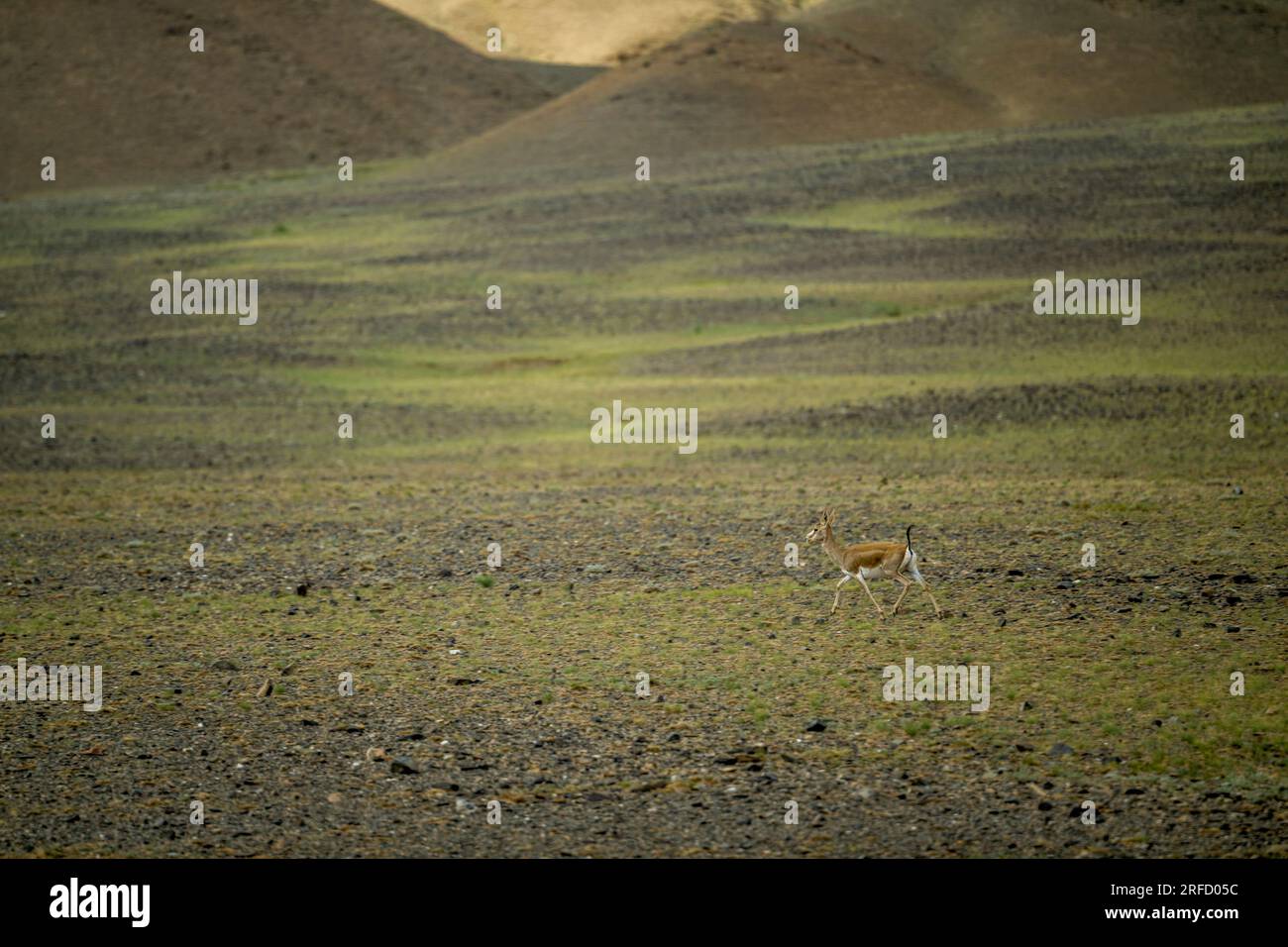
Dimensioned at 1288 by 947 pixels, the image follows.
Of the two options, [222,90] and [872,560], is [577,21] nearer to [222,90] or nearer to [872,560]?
[222,90]

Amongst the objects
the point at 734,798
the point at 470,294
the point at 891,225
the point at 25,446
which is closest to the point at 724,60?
the point at 891,225

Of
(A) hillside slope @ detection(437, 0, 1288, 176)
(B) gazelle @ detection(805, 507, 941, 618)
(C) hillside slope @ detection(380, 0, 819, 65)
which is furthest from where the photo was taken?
(C) hillside slope @ detection(380, 0, 819, 65)

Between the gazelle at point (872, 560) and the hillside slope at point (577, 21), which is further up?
the hillside slope at point (577, 21)

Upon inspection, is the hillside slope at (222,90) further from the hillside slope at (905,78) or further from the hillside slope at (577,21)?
the hillside slope at (905,78)

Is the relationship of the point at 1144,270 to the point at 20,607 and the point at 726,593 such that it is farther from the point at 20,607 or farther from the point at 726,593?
the point at 20,607

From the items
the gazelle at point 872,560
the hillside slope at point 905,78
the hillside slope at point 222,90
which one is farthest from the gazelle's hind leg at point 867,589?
the hillside slope at point 222,90

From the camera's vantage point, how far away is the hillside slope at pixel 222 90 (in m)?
76.4

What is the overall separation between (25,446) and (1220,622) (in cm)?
2079

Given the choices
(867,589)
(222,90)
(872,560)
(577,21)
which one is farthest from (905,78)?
(867,589)

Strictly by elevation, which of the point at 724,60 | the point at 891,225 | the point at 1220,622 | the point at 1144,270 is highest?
the point at 724,60

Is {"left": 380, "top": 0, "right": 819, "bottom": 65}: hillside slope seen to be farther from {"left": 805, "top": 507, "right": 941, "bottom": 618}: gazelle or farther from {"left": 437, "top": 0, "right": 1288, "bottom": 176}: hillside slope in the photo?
{"left": 805, "top": 507, "right": 941, "bottom": 618}: gazelle

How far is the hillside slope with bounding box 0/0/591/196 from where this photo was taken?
251ft

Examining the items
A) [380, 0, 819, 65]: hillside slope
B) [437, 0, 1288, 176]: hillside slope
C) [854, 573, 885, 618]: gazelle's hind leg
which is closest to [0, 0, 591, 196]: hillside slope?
[380, 0, 819, 65]: hillside slope

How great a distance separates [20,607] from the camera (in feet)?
46.1
